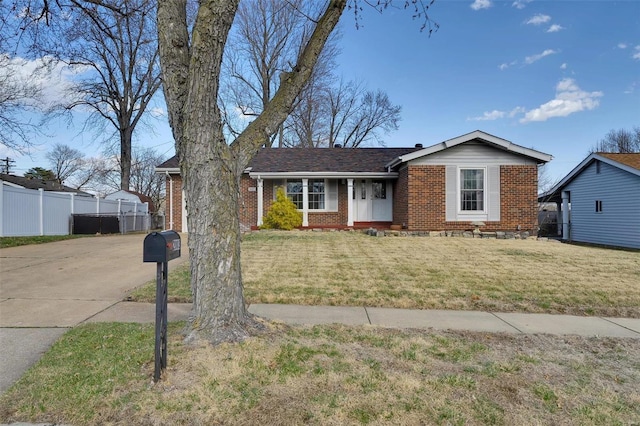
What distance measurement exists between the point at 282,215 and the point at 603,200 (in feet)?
48.5

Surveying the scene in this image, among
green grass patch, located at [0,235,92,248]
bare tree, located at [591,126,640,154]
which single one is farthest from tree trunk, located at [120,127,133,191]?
bare tree, located at [591,126,640,154]

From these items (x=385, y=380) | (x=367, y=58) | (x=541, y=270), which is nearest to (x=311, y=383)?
(x=385, y=380)

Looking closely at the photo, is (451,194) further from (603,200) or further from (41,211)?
(41,211)

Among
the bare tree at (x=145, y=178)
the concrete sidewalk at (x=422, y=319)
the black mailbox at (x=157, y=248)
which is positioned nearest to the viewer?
the black mailbox at (x=157, y=248)

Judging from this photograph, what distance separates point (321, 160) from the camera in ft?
59.3

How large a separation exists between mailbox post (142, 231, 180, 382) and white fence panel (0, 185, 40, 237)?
1541cm

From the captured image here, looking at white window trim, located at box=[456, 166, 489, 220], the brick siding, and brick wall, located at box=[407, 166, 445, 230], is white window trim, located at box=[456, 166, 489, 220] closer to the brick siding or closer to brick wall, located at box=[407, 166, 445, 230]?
the brick siding

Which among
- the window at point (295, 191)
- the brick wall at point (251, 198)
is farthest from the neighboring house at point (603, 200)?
the brick wall at point (251, 198)

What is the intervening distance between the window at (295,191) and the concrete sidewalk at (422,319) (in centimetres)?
1204

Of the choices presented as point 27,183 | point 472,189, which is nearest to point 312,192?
point 472,189

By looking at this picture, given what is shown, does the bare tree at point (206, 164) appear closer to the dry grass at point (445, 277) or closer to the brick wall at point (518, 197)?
the dry grass at point (445, 277)

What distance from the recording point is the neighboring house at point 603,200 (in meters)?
15.3

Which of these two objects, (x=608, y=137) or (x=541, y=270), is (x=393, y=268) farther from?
(x=608, y=137)

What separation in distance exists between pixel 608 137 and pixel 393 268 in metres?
50.7
